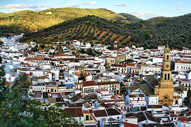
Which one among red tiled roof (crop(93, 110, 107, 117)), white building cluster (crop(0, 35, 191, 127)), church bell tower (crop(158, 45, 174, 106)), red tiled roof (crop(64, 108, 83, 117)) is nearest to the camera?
red tiled roof (crop(64, 108, 83, 117))

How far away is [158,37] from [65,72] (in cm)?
4162


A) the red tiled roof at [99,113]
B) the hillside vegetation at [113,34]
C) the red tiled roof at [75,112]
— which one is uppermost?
the hillside vegetation at [113,34]

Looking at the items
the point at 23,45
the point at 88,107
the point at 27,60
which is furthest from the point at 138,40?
the point at 88,107

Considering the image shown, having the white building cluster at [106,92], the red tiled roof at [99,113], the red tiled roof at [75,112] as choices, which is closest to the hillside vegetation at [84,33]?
the white building cluster at [106,92]

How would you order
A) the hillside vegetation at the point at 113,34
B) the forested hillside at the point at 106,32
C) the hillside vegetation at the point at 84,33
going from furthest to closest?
the hillside vegetation at the point at 84,33, the forested hillside at the point at 106,32, the hillside vegetation at the point at 113,34

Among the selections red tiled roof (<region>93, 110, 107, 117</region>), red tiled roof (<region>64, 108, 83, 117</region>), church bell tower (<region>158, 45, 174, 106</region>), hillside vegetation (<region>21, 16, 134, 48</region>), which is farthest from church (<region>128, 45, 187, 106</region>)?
hillside vegetation (<region>21, 16, 134, 48</region>)

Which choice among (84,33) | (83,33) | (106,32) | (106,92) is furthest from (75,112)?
(106,32)

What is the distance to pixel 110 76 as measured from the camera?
32.0 metres

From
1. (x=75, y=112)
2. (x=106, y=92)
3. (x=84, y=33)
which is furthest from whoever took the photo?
(x=84, y=33)

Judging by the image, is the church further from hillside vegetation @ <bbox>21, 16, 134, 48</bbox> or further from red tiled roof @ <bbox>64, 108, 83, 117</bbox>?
hillside vegetation @ <bbox>21, 16, 134, 48</bbox>

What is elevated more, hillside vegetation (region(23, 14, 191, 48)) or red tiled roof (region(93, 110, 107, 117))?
hillside vegetation (region(23, 14, 191, 48))

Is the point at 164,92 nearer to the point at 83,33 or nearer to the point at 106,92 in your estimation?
the point at 106,92

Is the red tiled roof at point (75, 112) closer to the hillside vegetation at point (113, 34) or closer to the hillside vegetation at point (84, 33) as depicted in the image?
the hillside vegetation at point (113, 34)

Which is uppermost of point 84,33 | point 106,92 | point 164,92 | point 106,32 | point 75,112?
point 106,32
